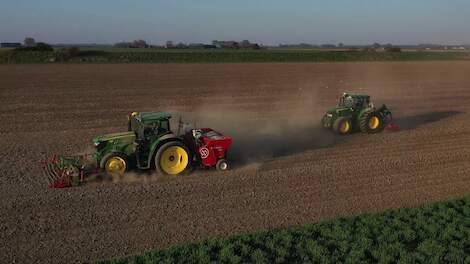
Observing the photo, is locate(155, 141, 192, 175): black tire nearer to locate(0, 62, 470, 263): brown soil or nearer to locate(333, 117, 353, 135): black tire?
locate(0, 62, 470, 263): brown soil

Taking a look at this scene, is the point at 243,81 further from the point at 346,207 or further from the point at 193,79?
the point at 346,207

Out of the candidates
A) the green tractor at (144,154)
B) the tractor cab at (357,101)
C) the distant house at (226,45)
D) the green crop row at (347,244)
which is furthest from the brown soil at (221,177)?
the distant house at (226,45)

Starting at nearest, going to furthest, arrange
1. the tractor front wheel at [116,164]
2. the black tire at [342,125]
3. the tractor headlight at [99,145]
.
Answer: the tractor front wheel at [116,164] → the tractor headlight at [99,145] → the black tire at [342,125]

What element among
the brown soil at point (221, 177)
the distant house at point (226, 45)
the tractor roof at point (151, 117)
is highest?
the distant house at point (226, 45)

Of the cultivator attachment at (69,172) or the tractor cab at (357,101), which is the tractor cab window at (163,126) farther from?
the tractor cab at (357,101)

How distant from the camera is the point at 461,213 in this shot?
11508 mm

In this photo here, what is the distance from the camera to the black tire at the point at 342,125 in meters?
19.0

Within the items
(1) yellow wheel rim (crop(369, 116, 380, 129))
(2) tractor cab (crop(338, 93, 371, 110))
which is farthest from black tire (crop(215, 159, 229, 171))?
(1) yellow wheel rim (crop(369, 116, 380, 129))

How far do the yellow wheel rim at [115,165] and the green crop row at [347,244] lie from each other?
415 cm

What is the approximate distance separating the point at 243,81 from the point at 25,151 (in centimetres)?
2543

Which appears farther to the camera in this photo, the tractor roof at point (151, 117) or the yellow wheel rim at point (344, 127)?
the yellow wheel rim at point (344, 127)

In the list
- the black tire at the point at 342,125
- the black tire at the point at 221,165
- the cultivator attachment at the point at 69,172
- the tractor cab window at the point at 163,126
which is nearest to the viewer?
the cultivator attachment at the point at 69,172

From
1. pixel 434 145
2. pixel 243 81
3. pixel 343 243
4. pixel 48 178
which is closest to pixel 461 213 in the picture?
pixel 343 243

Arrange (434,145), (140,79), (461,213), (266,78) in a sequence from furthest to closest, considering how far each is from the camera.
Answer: (266,78), (140,79), (434,145), (461,213)
